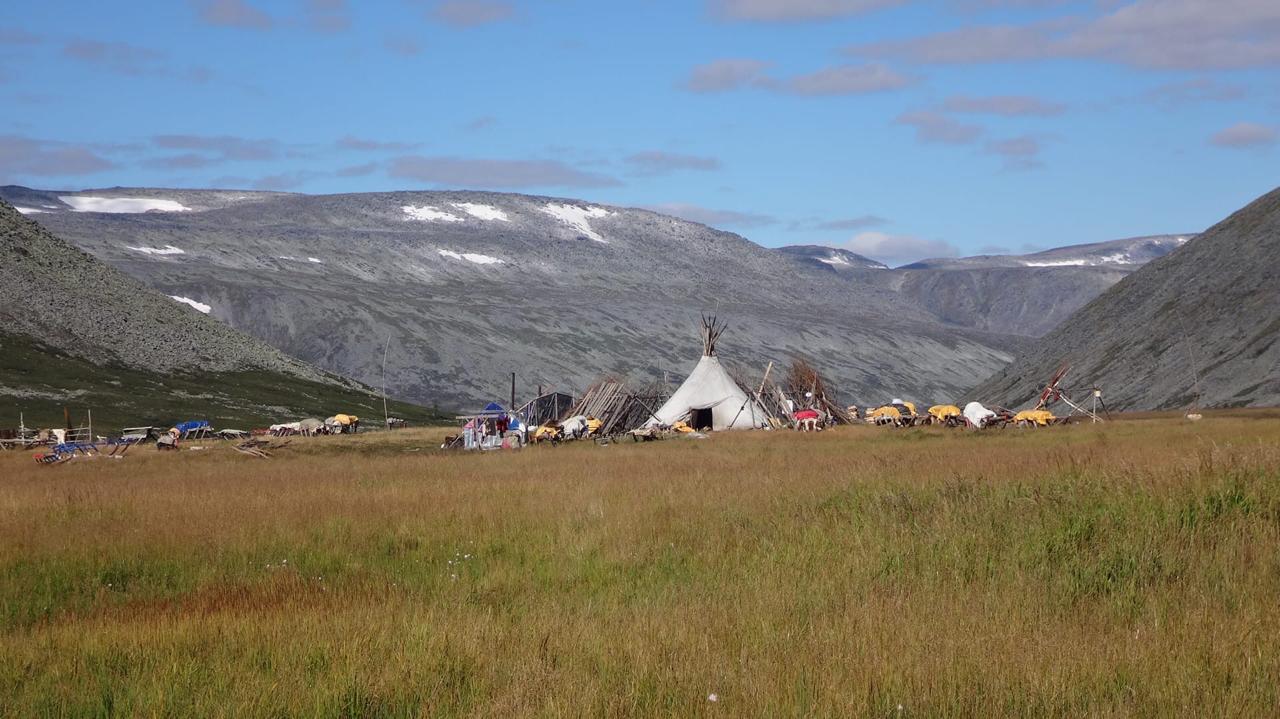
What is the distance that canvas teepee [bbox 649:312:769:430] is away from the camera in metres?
53.6

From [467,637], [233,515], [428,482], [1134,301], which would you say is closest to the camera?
[467,637]

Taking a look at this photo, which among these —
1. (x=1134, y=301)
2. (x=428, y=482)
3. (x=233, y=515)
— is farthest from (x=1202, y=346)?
(x=233, y=515)

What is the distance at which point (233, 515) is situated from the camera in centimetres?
1598

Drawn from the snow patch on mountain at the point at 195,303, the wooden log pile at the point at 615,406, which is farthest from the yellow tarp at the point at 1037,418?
the snow patch on mountain at the point at 195,303

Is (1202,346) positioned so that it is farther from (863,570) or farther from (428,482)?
(863,570)

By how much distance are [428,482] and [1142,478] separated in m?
12.0

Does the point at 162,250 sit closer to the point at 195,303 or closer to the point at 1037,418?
the point at 195,303

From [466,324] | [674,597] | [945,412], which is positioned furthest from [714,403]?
[466,324]

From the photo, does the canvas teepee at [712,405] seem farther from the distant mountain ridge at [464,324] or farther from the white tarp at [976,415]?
the distant mountain ridge at [464,324]

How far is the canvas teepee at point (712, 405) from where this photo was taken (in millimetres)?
53594

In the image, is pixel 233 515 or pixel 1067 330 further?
pixel 1067 330

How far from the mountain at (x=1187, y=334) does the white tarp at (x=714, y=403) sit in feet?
63.7

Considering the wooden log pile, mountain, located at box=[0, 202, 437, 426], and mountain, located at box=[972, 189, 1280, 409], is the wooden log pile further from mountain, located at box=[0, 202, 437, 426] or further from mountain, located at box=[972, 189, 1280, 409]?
mountain, located at box=[0, 202, 437, 426]

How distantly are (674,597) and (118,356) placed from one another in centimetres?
8822
